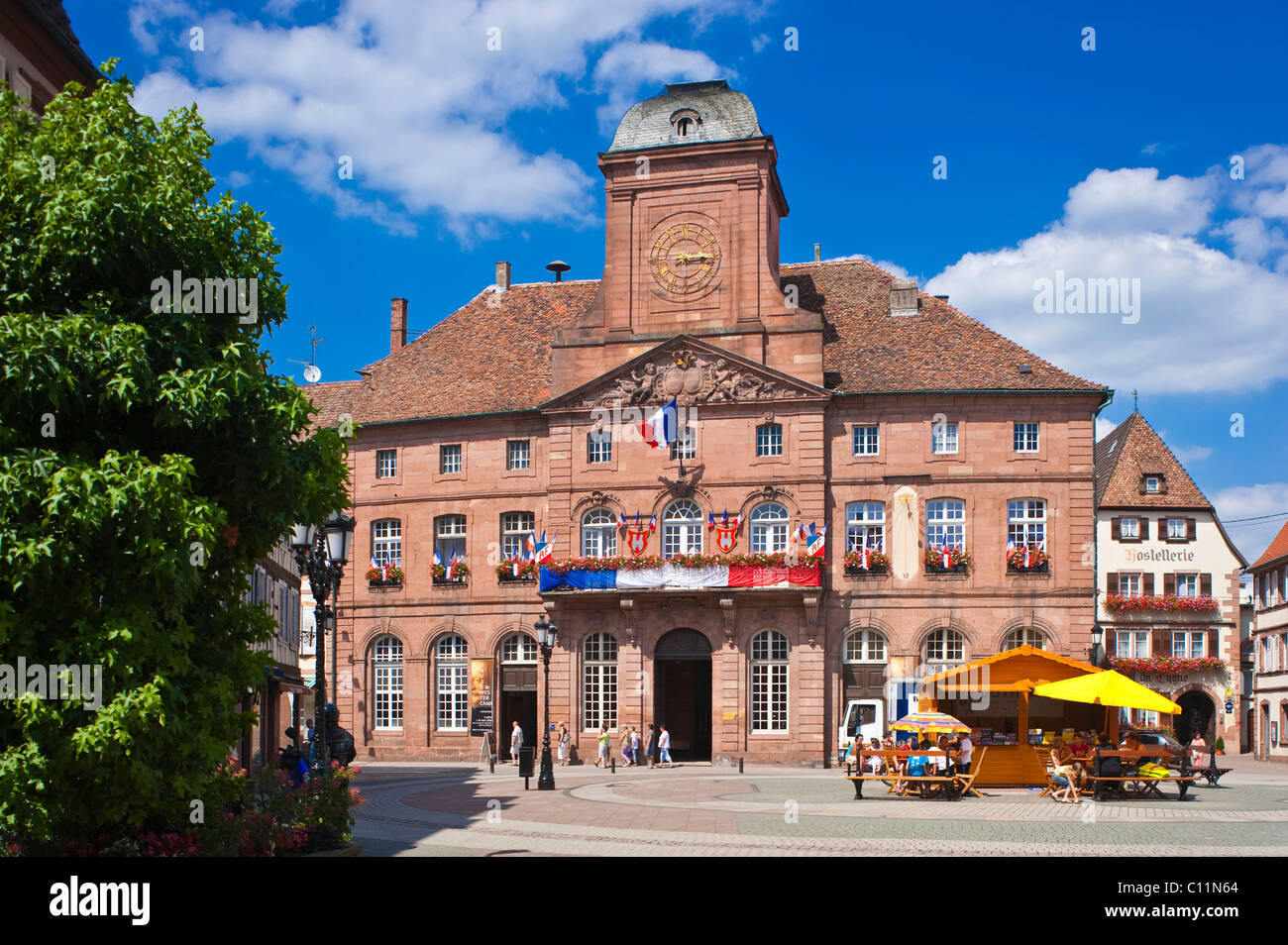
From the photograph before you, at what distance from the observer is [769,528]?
155ft

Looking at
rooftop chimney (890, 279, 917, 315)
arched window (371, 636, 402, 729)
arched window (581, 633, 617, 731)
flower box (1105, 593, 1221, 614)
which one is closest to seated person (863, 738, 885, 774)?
arched window (581, 633, 617, 731)

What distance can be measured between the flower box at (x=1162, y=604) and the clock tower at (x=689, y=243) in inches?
913

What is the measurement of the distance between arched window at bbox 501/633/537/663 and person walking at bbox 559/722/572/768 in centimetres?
359

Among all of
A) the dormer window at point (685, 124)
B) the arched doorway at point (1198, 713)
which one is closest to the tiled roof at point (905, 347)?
the dormer window at point (685, 124)

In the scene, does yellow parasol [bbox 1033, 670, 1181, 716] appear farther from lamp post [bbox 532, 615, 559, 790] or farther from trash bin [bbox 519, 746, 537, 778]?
trash bin [bbox 519, 746, 537, 778]

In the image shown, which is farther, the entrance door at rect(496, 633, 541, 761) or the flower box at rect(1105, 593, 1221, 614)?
the flower box at rect(1105, 593, 1221, 614)

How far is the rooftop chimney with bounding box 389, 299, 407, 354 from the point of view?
6044 centimetres

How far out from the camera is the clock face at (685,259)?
4897 cm

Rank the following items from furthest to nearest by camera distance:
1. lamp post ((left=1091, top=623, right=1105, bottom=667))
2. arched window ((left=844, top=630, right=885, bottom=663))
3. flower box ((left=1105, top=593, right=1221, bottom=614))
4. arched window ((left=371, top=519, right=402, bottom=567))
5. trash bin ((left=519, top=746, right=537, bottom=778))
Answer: flower box ((left=1105, top=593, right=1221, bottom=614))
arched window ((left=371, top=519, right=402, bottom=567))
arched window ((left=844, top=630, right=885, bottom=663))
lamp post ((left=1091, top=623, right=1105, bottom=667))
trash bin ((left=519, top=746, right=537, bottom=778))

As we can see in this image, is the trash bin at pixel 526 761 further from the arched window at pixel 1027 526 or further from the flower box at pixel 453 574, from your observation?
the arched window at pixel 1027 526
